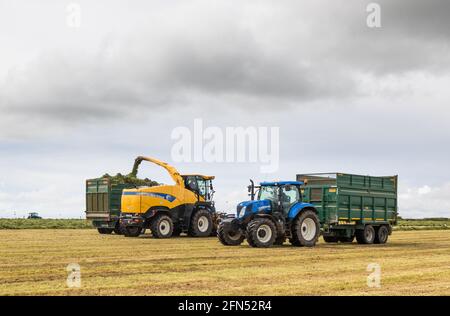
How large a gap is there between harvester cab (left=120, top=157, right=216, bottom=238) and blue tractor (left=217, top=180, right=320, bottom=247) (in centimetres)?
526

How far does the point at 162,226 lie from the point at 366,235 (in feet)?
27.9

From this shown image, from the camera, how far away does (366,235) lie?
24.1 meters

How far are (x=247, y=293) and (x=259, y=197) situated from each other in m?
11.2

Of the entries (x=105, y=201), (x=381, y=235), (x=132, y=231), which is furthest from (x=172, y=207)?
(x=381, y=235)

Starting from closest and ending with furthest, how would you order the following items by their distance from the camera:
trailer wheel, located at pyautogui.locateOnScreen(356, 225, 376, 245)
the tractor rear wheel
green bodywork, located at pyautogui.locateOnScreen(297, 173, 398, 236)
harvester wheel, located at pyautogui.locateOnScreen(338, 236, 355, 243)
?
1. green bodywork, located at pyautogui.locateOnScreen(297, 173, 398, 236)
2. trailer wheel, located at pyautogui.locateOnScreen(356, 225, 376, 245)
3. harvester wheel, located at pyautogui.locateOnScreen(338, 236, 355, 243)
4. the tractor rear wheel

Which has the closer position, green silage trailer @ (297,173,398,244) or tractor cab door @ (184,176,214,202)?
green silage trailer @ (297,173,398,244)

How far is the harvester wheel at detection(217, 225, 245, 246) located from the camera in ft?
72.3

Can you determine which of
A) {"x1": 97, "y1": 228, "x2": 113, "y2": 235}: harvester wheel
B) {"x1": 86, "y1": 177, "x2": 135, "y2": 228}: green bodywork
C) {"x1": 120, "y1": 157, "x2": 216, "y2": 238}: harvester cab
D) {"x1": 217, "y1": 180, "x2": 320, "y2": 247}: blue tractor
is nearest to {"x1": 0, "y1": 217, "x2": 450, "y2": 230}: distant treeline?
{"x1": 97, "y1": 228, "x2": 113, "y2": 235}: harvester wheel

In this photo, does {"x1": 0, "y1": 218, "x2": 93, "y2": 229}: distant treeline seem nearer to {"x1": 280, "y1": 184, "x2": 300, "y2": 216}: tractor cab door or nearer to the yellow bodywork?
the yellow bodywork

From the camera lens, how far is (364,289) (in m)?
11.1

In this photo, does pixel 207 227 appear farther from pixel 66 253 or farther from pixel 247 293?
pixel 247 293

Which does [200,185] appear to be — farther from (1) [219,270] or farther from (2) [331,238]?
(1) [219,270]

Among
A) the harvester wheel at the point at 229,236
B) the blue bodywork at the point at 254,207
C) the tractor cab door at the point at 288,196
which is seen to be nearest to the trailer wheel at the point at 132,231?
the harvester wheel at the point at 229,236

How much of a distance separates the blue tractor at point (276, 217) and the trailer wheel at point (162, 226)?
507cm
